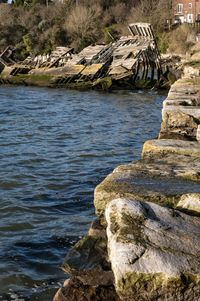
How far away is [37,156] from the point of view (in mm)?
9812

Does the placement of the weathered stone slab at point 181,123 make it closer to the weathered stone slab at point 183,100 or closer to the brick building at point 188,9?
the weathered stone slab at point 183,100

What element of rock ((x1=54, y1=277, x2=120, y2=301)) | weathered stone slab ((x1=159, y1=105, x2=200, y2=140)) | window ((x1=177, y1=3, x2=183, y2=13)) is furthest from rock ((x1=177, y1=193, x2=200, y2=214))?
window ((x1=177, y1=3, x2=183, y2=13))

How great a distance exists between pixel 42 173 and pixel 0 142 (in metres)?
3.48

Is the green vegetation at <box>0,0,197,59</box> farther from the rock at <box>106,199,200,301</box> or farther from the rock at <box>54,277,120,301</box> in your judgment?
the rock at <box>54,277,120,301</box>

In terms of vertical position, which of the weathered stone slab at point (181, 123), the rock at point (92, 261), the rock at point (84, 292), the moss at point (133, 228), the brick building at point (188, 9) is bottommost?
the rock at point (84, 292)

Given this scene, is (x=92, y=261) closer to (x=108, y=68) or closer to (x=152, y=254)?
(x=152, y=254)

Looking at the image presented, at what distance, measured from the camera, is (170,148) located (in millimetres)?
4547

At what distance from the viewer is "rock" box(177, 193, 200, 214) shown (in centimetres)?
312

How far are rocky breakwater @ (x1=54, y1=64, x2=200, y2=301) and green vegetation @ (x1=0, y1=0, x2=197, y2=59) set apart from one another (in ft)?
142

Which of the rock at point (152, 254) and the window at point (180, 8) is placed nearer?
the rock at point (152, 254)

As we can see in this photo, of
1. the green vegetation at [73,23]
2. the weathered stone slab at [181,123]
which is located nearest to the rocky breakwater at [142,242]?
the weathered stone slab at [181,123]

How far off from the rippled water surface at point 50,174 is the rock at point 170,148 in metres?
1.23

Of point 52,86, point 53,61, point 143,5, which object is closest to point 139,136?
point 52,86

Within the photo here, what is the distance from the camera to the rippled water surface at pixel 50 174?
4.59 meters
